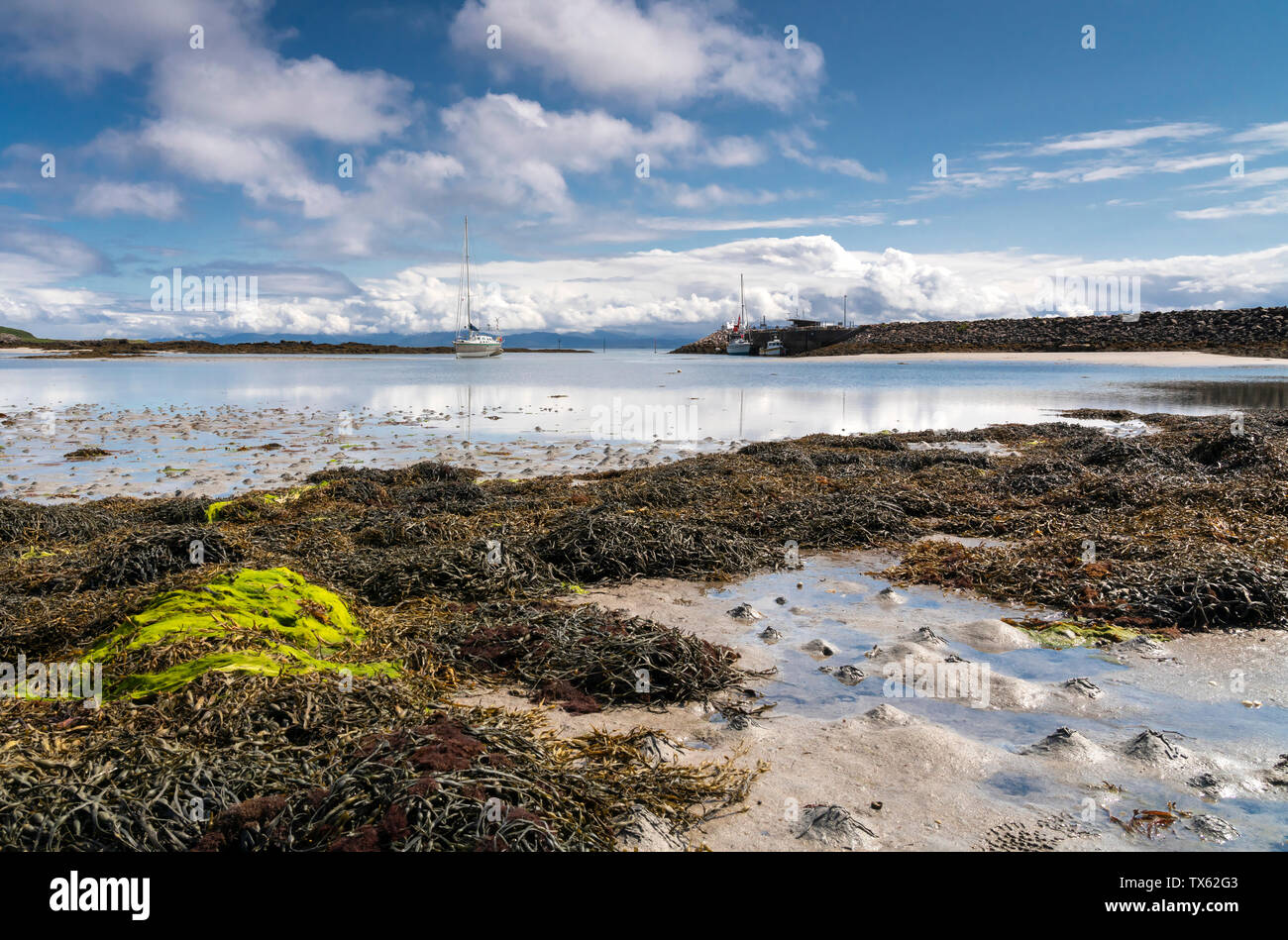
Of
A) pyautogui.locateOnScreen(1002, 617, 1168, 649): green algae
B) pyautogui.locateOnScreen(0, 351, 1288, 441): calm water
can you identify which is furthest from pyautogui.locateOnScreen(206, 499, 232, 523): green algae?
pyautogui.locateOnScreen(0, 351, 1288, 441): calm water

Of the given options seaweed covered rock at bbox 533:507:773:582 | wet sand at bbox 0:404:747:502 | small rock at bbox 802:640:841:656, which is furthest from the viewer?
wet sand at bbox 0:404:747:502

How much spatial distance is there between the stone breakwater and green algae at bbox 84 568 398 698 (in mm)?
66484

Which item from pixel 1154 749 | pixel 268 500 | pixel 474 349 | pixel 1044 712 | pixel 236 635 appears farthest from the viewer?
pixel 474 349

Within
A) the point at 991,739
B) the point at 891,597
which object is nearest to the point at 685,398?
the point at 891,597

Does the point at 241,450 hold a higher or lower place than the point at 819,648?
higher

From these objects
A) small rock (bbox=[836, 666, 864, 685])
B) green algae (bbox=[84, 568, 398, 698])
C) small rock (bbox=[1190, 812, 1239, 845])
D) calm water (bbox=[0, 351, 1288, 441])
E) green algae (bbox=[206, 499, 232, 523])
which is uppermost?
calm water (bbox=[0, 351, 1288, 441])

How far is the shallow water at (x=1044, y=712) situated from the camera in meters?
2.87

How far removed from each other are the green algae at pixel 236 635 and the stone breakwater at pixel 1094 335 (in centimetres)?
6648

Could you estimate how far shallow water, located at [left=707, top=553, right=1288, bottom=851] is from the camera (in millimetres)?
2871

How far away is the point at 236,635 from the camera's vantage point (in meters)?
3.91

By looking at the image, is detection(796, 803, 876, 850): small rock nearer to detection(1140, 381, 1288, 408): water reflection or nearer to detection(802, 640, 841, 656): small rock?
detection(802, 640, 841, 656): small rock

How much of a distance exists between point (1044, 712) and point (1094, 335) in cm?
8571

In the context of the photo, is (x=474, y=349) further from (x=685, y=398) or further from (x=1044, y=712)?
(x=1044, y=712)
